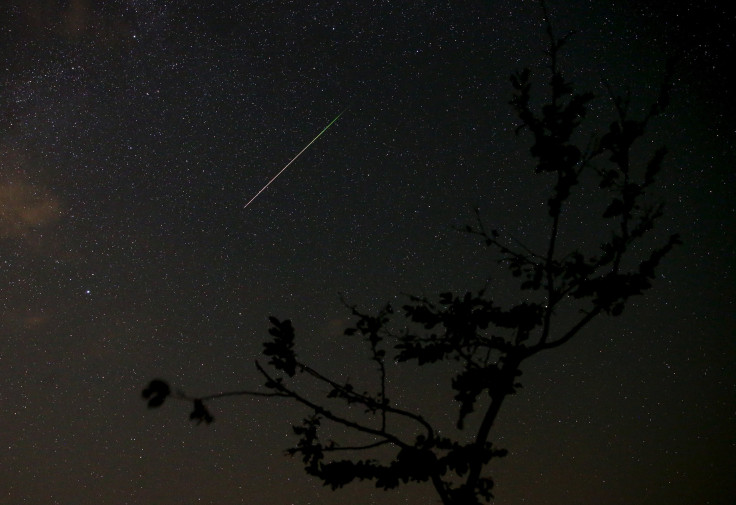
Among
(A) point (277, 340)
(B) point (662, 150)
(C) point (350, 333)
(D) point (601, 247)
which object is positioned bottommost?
(A) point (277, 340)

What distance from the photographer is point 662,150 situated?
4.15 metres

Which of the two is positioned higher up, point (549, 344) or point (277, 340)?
point (549, 344)

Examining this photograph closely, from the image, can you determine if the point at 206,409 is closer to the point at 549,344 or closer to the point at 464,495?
the point at 464,495

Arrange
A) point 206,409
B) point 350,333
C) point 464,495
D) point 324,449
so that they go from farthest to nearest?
point 350,333 → point 324,449 → point 464,495 → point 206,409

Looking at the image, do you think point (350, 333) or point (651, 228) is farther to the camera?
point (350, 333)

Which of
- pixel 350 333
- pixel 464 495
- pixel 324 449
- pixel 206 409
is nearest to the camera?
pixel 206 409

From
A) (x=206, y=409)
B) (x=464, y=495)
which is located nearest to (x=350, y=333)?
(x=464, y=495)

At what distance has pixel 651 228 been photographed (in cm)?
440

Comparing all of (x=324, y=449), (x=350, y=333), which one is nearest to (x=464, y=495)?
(x=324, y=449)

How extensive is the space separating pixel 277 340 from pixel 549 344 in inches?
84.3

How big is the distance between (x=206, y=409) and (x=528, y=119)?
306 centimetres

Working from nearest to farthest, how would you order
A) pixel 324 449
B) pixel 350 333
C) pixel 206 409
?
pixel 206 409, pixel 324 449, pixel 350 333

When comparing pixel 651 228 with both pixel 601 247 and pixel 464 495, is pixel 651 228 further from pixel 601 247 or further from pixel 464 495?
pixel 464 495

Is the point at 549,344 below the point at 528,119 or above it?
below
